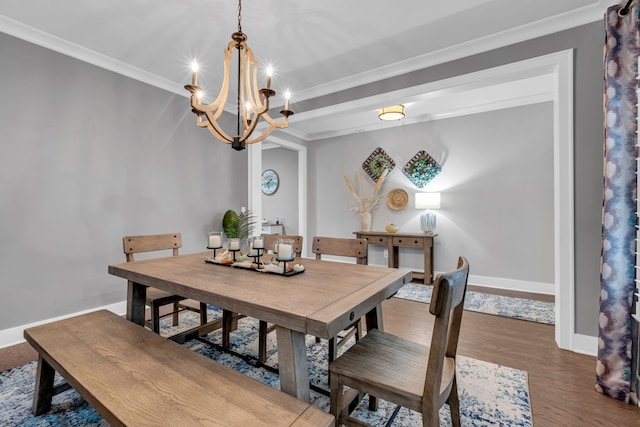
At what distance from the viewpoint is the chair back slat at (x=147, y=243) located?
7.34 feet

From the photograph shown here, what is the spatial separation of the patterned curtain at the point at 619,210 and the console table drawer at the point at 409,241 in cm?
252

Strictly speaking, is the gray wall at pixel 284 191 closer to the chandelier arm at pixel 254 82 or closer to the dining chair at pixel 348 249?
the dining chair at pixel 348 249

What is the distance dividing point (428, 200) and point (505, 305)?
171cm

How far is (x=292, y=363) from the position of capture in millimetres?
1154

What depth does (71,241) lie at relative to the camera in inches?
106

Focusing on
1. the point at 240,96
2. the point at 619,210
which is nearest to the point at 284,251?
the point at 240,96

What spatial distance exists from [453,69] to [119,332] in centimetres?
333

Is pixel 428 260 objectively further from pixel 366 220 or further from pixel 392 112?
pixel 392 112

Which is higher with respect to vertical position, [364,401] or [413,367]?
[413,367]

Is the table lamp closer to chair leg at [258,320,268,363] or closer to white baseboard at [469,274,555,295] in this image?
white baseboard at [469,274,555,295]

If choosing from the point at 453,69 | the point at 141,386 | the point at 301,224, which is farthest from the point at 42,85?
the point at 301,224

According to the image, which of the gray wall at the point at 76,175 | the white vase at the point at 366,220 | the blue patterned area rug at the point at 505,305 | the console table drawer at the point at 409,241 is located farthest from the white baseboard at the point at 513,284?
the gray wall at the point at 76,175

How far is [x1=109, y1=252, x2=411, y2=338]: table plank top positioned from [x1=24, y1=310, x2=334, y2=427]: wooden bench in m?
0.25

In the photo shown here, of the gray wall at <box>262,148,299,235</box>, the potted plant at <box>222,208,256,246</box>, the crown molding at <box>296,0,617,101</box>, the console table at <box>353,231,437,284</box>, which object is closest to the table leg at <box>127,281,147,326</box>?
the potted plant at <box>222,208,256,246</box>
